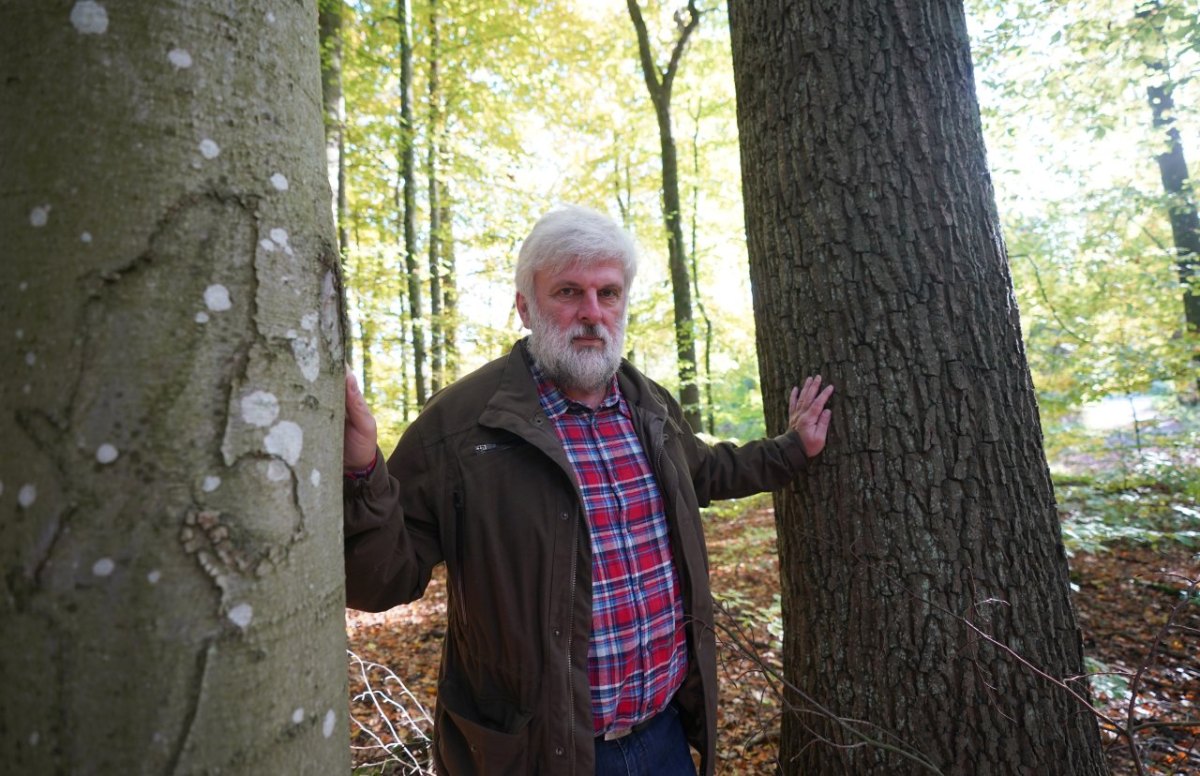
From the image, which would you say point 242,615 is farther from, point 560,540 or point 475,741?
point 475,741

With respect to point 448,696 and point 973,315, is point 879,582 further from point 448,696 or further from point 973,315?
point 448,696

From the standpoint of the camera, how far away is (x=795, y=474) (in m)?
2.26

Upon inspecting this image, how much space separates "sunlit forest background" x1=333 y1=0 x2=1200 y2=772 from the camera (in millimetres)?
5605

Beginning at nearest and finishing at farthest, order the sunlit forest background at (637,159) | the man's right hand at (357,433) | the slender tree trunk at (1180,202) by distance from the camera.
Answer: the man's right hand at (357,433)
the sunlit forest background at (637,159)
the slender tree trunk at (1180,202)

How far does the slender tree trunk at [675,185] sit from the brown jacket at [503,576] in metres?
7.68

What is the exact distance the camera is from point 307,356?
0.81 m

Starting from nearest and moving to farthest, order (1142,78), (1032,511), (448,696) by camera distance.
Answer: (448,696) < (1032,511) < (1142,78)

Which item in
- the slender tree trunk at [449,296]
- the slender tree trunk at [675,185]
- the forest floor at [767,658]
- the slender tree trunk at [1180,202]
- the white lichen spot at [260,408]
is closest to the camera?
the white lichen spot at [260,408]

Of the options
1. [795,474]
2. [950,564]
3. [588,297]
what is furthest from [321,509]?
[950,564]

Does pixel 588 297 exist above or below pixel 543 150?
below

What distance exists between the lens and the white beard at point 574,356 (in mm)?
2074

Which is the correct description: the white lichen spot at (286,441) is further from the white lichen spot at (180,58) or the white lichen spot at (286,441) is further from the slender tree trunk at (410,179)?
the slender tree trunk at (410,179)

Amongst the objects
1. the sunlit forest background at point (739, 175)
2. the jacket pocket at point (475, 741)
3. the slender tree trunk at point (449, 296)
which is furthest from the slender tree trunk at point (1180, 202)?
the slender tree trunk at point (449, 296)

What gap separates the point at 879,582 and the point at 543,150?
12216 mm
